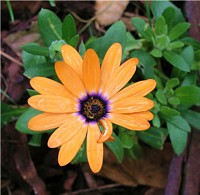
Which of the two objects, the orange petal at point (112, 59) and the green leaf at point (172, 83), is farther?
the green leaf at point (172, 83)

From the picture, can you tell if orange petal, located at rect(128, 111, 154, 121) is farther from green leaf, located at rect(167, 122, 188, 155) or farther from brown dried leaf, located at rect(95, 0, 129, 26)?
brown dried leaf, located at rect(95, 0, 129, 26)

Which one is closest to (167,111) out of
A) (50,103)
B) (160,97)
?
(160,97)

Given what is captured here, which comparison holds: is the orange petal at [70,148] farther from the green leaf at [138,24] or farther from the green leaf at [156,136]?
the green leaf at [138,24]

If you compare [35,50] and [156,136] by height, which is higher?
[35,50]

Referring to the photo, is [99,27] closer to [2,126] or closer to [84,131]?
[2,126]

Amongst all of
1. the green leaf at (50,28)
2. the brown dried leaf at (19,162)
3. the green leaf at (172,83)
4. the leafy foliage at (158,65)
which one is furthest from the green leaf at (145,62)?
the brown dried leaf at (19,162)

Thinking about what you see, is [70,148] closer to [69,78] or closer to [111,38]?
[69,78]
